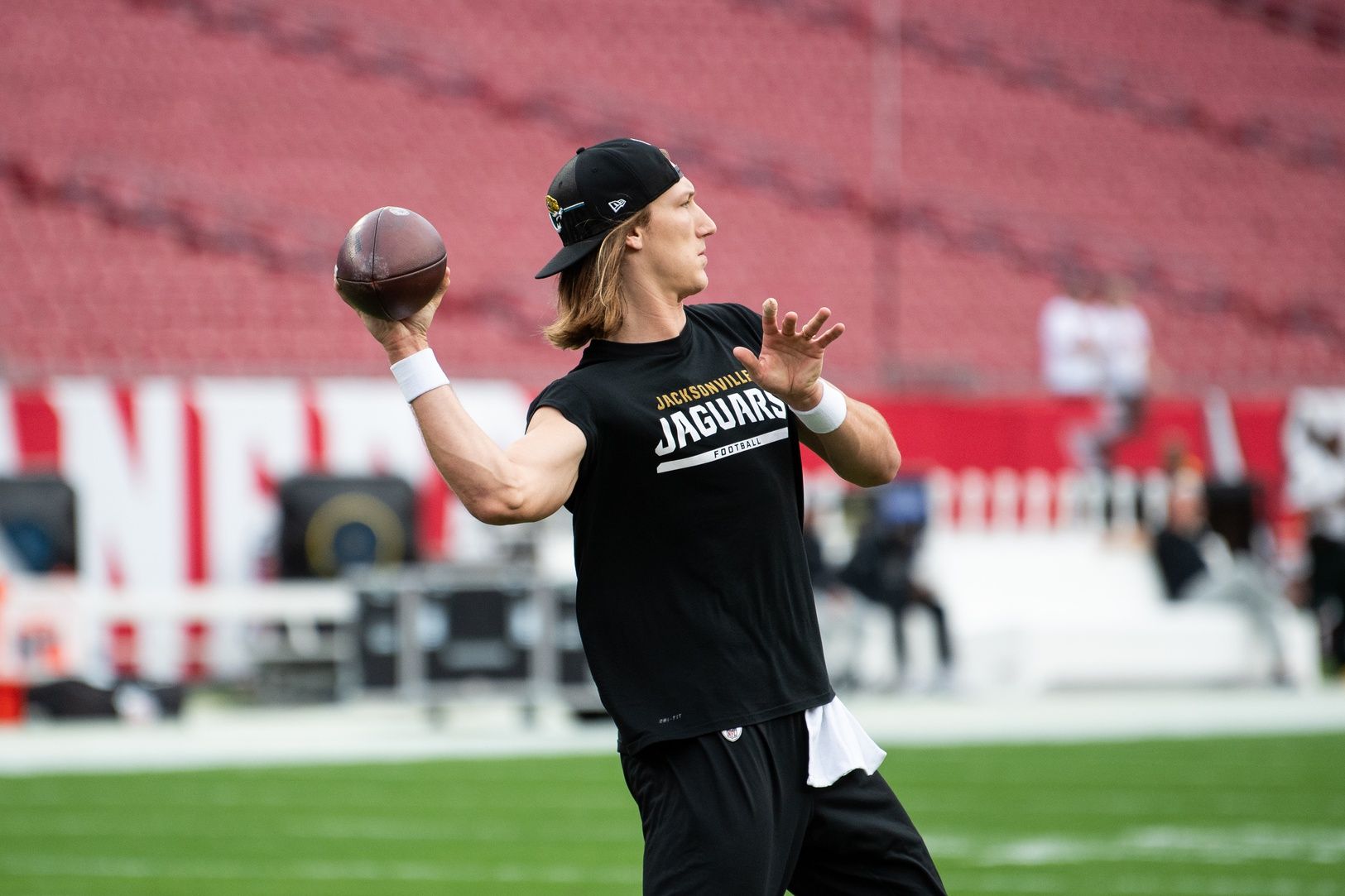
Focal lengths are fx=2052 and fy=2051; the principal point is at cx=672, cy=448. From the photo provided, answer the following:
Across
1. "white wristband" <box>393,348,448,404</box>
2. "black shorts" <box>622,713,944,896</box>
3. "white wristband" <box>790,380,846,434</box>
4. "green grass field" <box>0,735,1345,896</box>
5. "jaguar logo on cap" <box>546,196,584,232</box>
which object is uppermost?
"jaguar logo on cap" <box>546,196,584,232</box>

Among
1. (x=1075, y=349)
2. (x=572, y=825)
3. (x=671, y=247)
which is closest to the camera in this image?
(x=671, y=247)

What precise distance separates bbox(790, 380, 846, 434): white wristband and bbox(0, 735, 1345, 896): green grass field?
3.67 metres

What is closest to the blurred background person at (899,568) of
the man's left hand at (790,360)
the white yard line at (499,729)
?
the white yard line at (499,729)

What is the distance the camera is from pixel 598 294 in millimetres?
3738

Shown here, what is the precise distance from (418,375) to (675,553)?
0.58m

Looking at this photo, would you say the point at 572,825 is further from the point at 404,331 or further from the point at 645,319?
the point at 404,331

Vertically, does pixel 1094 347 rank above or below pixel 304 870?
above

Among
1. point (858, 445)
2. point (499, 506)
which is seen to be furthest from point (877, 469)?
point (499, 506)

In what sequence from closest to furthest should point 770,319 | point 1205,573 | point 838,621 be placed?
1. point 770,319
2. point 838,621
3. point 1205,573

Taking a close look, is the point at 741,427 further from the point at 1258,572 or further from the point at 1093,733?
the point at 1258,572

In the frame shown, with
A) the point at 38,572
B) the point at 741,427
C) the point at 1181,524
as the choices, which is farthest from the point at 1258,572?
the point at 741,427

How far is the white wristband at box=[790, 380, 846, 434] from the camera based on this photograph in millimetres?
3725

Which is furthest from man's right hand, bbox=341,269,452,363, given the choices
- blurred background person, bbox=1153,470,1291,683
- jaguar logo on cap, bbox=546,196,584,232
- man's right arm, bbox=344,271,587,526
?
blurred background person, bbox=1153,470,1291,683

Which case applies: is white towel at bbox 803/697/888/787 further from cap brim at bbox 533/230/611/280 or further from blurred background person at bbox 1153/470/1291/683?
blurred background person at bbox 1153/470/1291/683
